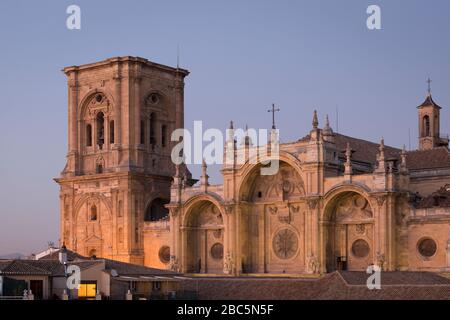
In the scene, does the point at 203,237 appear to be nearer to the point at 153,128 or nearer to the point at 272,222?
the point at 272,222

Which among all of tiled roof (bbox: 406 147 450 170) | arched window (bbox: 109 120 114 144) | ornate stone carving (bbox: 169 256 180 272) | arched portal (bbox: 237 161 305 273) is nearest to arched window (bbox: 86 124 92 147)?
arched window (bbox: 109 120 114 144)

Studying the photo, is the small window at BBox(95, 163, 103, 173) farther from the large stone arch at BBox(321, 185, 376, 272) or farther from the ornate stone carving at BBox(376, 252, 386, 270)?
the ornate stone carving at BBox(376, 252, 386, 270)

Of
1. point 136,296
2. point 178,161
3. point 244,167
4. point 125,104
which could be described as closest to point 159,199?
point 178,161

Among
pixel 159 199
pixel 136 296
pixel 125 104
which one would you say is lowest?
pixel 136 296

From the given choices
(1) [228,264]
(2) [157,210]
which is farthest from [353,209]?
(2) [157,210]

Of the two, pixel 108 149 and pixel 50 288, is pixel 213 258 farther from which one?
pixel 50 288

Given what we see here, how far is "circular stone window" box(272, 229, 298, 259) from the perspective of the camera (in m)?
71.8

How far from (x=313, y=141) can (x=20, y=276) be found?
78.6ft

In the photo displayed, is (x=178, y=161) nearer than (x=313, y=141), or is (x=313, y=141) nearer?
(x=313, y=141)

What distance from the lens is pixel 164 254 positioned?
80.1 meters

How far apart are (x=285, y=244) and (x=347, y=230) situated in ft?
18.7

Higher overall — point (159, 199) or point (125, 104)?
point (125, 104)

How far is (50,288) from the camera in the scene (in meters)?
56.1
